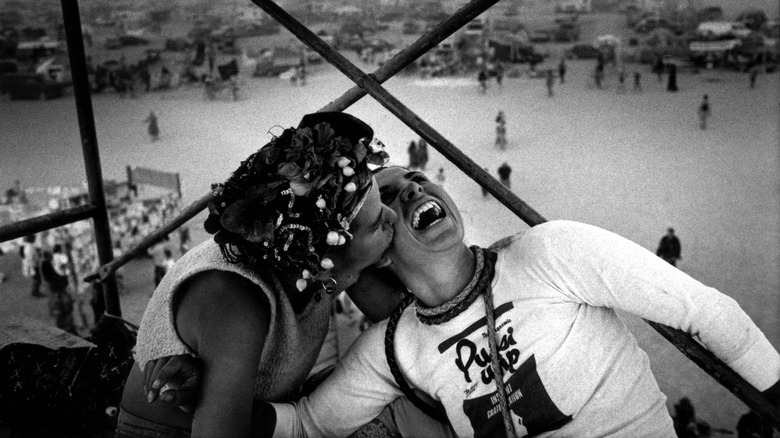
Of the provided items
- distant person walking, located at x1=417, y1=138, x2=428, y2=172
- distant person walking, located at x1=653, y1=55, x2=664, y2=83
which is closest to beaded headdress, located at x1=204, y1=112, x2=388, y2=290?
distant person walking, located at x1=417, y1=138, x2=428, y2=172

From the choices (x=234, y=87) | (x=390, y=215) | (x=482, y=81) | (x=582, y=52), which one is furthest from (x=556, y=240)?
(x=582, y=52)

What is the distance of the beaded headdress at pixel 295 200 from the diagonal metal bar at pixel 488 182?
0.57 m

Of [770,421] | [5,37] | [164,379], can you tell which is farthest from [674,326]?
[5,37]

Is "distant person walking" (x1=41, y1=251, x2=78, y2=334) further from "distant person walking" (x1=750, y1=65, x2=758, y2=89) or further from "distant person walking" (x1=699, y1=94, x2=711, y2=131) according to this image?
"distant person walking" (x1=750, y1=65, x2=758, y2=89)

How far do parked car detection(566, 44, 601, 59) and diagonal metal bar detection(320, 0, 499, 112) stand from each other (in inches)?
1017

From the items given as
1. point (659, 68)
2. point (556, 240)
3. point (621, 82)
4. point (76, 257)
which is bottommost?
point (76, 257)

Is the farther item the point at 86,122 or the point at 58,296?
the point at 58,296

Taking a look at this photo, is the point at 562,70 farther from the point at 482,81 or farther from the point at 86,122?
the point at 86,122

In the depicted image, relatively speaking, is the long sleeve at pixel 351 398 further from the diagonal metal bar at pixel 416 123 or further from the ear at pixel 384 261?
the diagonal metal bar at pixel 416 123

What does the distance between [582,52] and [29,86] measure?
20.0 meters

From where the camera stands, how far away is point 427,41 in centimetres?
226

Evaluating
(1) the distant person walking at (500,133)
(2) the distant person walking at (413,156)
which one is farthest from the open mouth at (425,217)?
(1) the distant person walking at (500,133)

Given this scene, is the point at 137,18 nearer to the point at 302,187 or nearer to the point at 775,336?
the point at 775,336

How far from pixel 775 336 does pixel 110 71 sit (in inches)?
883
